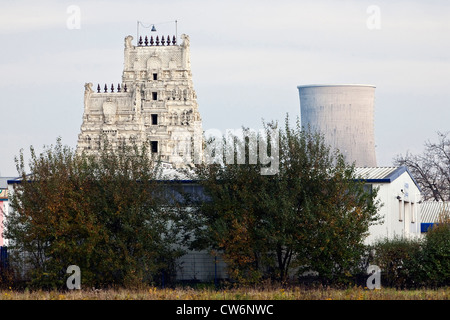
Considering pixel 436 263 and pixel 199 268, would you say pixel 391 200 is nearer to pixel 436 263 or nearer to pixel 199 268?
pixel 436 263

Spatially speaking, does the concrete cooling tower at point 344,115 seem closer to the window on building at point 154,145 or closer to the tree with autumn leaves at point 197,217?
the window on building at point 154,145

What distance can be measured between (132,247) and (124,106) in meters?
84.9

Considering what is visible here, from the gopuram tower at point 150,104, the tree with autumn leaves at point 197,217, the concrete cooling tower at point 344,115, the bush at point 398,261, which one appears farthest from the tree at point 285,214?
the gopuram tower at point 150,104

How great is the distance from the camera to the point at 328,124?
103 meters

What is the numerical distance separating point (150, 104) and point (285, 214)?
3351 inches

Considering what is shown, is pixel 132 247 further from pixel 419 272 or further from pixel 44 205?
pixel 419 272

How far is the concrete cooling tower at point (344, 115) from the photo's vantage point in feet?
331

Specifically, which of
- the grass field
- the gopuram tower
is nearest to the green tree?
the grass field

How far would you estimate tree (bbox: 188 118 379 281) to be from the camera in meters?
33.7

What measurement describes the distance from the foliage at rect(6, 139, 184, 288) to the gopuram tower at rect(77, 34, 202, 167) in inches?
3035

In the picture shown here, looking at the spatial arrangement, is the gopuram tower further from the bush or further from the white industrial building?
the bush

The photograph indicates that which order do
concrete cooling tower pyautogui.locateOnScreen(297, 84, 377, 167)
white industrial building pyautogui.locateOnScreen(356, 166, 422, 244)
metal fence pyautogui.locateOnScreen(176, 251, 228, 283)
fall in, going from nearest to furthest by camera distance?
metal fence pyautogui.locateOnScreen(176, 251, 228, 283), white industrial building pyautogui.locateOnScreen(356, 166, 422, 244), concrete cooling tower pyautogui.locateOnScreen(297, 84, 377, 167)

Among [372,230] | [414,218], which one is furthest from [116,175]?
[414,218]

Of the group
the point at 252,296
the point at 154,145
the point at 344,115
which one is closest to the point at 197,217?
the point at 252,296
